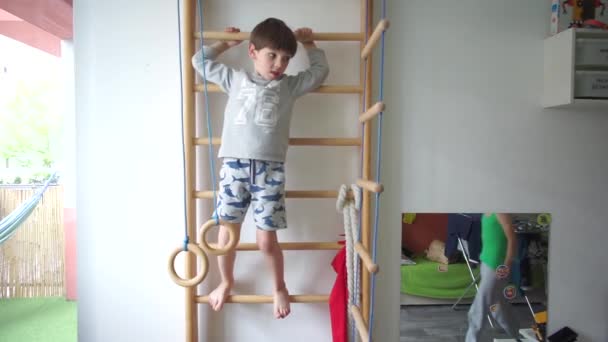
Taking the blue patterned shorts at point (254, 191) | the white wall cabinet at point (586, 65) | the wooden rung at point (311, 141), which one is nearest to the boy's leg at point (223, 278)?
the blue patterned shorts at point (254, 191)

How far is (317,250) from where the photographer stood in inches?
60.7

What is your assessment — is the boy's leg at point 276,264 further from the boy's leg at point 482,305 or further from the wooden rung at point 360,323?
the boy's leg at point 482,305

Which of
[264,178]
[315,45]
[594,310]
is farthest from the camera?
[594,310]

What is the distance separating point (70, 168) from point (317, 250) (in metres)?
0.89

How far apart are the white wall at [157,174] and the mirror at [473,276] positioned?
0.30ft

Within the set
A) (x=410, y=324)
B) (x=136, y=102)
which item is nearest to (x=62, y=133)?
(x=136, y=102)

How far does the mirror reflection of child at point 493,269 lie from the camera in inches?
62.2

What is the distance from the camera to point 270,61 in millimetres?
1271

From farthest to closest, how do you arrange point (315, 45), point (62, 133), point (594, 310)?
point (594, 310) < point (62, 133) < point (315, 45)

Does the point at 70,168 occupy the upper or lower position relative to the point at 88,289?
upper

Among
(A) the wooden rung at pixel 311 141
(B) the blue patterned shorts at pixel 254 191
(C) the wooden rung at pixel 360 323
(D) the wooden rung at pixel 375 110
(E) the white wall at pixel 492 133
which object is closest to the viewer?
(D) the wooden rung at pixel 375 110

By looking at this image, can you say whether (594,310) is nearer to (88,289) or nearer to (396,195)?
(396,195)

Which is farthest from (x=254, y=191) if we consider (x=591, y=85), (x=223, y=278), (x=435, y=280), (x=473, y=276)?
(x=591, y=85)

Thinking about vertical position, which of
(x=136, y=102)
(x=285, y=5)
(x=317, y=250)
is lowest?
(x=317, y=250)
